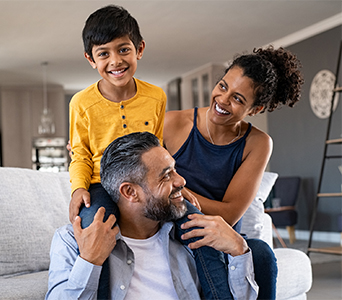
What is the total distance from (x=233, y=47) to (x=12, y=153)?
19.5 feet

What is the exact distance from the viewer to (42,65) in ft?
28.9

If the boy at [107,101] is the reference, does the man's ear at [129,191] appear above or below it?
below

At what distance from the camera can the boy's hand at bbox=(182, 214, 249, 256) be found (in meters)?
1.58

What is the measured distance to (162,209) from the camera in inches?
63.1

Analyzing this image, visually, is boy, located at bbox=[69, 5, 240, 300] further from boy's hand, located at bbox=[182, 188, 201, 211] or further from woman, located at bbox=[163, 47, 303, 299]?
woman, located at bbox=[163, 47, 303, 299]

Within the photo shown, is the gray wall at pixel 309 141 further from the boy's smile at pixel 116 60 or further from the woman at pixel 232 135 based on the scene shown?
the boy's smile at pixel 116 60

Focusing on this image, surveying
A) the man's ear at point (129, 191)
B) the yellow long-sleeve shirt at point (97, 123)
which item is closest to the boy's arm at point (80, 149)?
the yellow long-sleeve shirt at point (97, 123)

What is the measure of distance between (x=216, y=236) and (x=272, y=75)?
0.78 meters

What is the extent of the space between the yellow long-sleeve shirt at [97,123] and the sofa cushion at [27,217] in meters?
0.52

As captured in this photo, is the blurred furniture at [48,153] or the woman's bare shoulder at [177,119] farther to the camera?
the blurred furniture at [48,153]

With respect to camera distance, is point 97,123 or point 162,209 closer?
point 162,209

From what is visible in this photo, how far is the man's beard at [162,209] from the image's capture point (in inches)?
63.0

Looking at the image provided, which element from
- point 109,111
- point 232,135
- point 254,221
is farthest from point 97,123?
point 254,221

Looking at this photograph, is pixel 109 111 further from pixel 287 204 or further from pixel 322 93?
pixel 287 204
